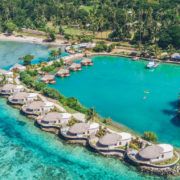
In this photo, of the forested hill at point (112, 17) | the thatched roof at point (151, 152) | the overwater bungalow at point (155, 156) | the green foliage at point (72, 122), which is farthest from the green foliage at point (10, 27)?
the thatched roof at point (151, 152)

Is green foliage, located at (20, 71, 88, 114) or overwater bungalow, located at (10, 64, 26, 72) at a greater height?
overwater bungalow, located at (10, 64, 26, 72)

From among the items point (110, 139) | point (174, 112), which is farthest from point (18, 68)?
point (110, 139)

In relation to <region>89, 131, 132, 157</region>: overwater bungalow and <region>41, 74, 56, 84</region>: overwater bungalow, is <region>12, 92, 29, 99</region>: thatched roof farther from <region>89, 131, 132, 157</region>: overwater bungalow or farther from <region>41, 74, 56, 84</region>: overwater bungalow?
<region>89, 131, 132, 157</region>: overwater bungalow

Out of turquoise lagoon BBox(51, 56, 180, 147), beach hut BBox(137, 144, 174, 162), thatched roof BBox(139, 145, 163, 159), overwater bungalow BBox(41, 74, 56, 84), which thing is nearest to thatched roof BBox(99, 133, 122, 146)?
beach hut BBox(137, 144, 174, 162)

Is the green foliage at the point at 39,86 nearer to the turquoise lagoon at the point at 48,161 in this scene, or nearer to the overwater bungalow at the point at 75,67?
the overwater bungalow at the point at 75,67

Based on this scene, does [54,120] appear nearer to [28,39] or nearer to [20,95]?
[20,95]

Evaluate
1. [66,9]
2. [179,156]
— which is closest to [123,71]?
[179,156]

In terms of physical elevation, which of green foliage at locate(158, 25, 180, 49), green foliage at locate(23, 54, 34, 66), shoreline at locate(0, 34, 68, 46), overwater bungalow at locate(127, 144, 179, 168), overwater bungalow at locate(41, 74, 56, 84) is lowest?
Result: overwater bungalow at locate(127, 144, 179, 168)
